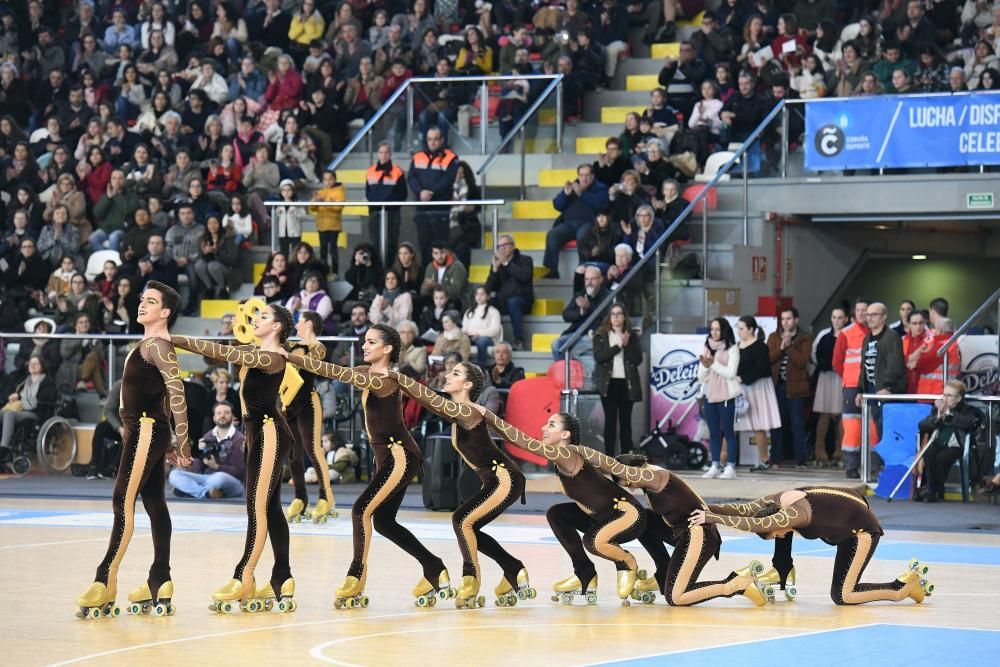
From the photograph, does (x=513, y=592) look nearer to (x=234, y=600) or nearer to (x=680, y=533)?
(x=680, y=533)

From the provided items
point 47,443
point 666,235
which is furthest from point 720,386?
point 47,443

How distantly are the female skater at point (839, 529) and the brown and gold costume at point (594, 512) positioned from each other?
44cm

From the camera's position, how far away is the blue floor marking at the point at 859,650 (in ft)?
27.6

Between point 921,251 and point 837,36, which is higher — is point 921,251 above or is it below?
below

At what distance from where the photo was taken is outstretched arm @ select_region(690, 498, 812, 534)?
1023 centimetres

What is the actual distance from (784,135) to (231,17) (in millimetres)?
10155

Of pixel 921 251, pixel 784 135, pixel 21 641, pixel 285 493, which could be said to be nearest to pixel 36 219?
pixel 285 493

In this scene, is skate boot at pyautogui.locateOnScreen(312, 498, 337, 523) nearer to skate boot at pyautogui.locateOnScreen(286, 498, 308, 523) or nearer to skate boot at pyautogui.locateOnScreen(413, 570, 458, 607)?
skate boot at pyautogui.locateOnScreen(286, 498, 308, 523)

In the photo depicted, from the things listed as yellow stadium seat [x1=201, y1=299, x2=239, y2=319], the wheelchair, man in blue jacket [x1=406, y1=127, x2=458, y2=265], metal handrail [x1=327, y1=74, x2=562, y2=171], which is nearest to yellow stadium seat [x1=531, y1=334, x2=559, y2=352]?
man in blue jacket [x1=406, y1=127, x2=458, y2=265]

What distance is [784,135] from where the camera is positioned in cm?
2105

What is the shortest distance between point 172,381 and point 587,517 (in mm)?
2716

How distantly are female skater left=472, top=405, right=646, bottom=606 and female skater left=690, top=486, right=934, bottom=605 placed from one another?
457mm

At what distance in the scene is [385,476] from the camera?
1048 cm

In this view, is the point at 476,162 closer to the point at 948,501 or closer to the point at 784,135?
the point at 784,135
